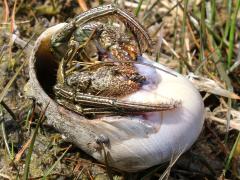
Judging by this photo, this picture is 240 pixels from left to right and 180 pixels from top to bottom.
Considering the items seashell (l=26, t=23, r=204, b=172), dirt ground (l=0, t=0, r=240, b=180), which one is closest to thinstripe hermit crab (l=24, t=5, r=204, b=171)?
seashell (l=26, t=23, r=204, b=172)

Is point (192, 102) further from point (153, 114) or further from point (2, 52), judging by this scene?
point (2, 52)

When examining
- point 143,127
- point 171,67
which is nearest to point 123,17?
point 143,127

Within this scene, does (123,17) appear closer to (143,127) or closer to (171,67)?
(143,127)

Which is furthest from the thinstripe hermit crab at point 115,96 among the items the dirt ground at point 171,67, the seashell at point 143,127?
the dirt ground at point 171,67

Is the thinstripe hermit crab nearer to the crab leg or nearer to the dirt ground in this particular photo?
the crab leg

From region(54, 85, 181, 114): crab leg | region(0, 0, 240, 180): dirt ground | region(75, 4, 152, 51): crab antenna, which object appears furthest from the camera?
region(0, 0, 240, 180): dirt ground

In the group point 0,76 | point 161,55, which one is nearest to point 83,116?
point 0,76

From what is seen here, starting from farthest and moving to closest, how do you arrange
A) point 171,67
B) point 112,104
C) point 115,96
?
point 171,67
point 115,96
point 112,104
